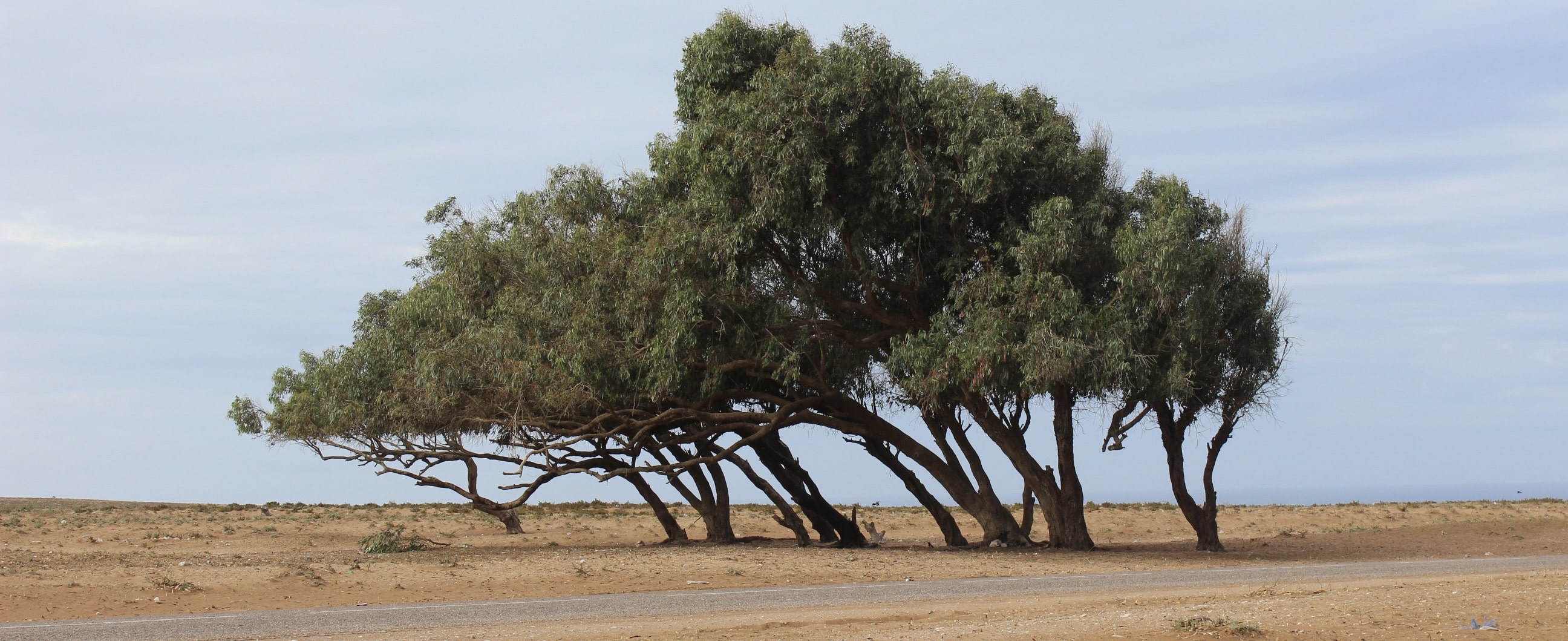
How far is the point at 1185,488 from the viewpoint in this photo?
2719cm

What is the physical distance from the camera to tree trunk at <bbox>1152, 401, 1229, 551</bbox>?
87.4 ft

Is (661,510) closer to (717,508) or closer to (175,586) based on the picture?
(717,508)

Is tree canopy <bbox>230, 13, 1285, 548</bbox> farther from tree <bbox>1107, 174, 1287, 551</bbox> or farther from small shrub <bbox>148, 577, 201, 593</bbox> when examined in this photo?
small shrub <bbox>148, 577, 201, 593</bbox>

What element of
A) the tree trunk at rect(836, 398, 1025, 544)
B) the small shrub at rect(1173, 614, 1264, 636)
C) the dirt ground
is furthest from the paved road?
the tree trunk at rect(836, 398, 1025, 544)

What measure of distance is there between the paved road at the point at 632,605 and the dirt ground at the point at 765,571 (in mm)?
941

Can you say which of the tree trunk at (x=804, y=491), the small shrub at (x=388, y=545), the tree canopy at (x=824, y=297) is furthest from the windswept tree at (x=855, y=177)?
the small shrub at (x=388, y=545)

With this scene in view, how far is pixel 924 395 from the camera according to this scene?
21562 mm

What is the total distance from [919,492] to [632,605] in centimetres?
1390

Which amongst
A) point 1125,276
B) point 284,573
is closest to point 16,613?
point 284,573

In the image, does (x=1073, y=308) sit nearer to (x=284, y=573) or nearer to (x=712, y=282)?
(x=712, y=282)

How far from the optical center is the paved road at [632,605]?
514 inches

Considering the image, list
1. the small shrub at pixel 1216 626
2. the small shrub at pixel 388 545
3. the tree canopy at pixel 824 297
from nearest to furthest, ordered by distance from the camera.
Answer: the small shrub at pixel 1216 626
the tree canopy at pixel 824 297
the small shrub at pixel 388 545

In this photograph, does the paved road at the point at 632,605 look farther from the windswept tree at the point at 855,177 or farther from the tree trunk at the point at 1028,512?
the tree trunk at the point at 1028,512

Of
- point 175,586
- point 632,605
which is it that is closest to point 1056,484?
point 632,605
